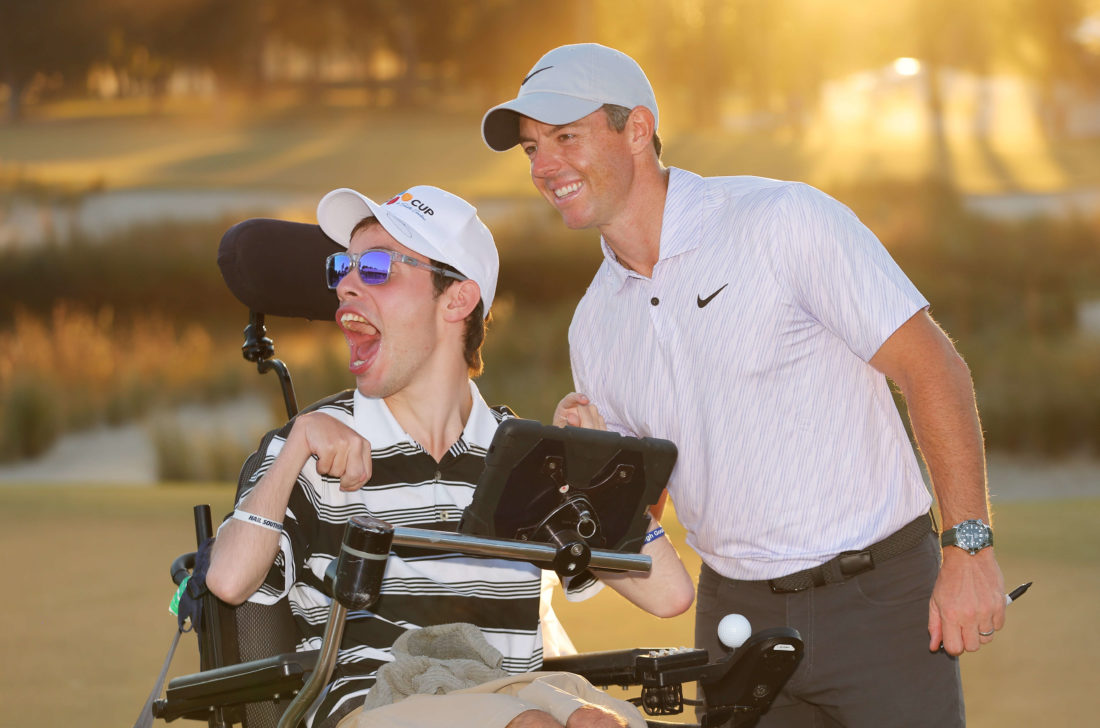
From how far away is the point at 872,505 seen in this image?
7.61ft

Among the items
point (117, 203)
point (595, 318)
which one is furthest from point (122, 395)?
point (595, 318)

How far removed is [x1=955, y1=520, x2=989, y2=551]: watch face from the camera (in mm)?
2143

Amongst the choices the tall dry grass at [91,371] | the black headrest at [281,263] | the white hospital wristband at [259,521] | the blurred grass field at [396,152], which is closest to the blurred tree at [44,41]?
the blurred grass field at [396,152]

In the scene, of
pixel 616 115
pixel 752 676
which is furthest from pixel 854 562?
pixel 616 115

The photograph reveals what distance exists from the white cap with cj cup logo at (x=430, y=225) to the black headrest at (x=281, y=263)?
0.10 meters

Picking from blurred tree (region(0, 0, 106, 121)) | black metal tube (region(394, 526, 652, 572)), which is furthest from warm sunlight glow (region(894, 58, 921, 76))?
blurred tree (region(0, 0, 106, 121))

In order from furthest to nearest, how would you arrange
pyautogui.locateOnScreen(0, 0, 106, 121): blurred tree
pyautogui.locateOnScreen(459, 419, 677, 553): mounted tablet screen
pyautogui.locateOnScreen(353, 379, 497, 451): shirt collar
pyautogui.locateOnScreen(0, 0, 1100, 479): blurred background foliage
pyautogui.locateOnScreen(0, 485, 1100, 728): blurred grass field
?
1. pyautogui.locateOnScreen(0, 0, 106, 121): blurred tree
2. pyautogui.locateOnScreen(0, 0, 1100, 479): blurred background foliage
3. pyautogui.locateOnScreen(0, 485, 1100, 728): blurred grass field
4. pyautogui.locateOnScreen(353, 379, 497, 451): shirt collar
5. pyautogui.locateOnScreen(459, 419, 677, 553): mounted tablet screen

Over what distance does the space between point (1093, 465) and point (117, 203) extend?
483 inches

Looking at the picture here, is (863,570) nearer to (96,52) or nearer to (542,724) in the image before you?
(542,724)

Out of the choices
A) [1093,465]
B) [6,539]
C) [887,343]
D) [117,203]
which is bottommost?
[1093,465]

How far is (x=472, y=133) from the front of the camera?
19.1m

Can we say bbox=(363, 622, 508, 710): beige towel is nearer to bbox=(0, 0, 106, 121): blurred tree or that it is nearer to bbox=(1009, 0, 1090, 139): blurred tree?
bbox=(0, 0, 106, 121): blurred tree

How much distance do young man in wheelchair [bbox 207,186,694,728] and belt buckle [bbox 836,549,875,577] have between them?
0.27 meters

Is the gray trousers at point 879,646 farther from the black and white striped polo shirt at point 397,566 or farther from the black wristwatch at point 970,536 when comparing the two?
the black and white striped polo shirt at point 397,566
